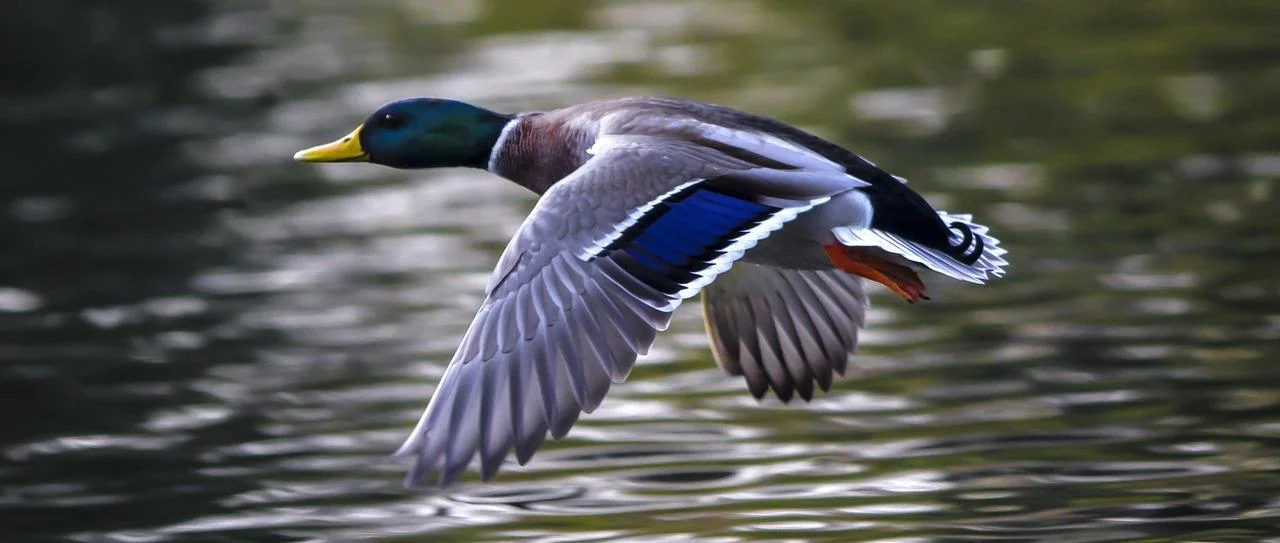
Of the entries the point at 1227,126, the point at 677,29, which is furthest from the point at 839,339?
the point at 677,29

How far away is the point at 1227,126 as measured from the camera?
12.1m

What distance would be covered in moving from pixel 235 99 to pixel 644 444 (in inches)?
363

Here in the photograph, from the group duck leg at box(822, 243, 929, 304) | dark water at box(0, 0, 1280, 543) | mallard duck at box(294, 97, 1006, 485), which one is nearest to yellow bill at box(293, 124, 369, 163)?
mallard duck at box(294, 97, 1006, 485)

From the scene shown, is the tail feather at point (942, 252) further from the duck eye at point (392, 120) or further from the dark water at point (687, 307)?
the duck eye at point (392, 120)

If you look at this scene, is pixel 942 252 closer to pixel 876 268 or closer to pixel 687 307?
pixel 876 268

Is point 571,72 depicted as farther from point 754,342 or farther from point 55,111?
point 754,342

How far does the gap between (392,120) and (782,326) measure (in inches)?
60.4

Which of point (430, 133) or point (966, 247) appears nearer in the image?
point (966, 247)

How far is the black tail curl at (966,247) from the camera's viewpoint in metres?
6.46

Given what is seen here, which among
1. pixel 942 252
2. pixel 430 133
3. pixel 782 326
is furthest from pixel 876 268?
pixel 430 133

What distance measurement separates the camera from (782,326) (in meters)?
7.40

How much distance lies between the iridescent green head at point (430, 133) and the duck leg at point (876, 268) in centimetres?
138

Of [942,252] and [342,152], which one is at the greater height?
[342,152]

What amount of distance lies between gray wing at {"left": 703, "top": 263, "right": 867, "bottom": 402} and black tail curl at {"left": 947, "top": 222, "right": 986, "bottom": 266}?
0.81 metres
